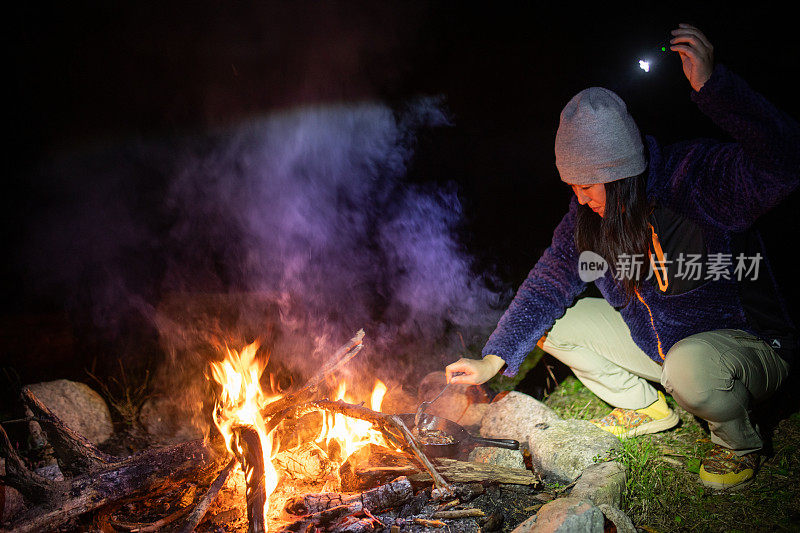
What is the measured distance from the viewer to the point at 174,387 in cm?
523

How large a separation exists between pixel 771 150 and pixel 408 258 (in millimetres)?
4937

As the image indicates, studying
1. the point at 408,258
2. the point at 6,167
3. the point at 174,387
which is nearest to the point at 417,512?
the point at 174,387

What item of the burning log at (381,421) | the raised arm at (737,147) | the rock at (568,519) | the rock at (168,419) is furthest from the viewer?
the rock at (168,419)

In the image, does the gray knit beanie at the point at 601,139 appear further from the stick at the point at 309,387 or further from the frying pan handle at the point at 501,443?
the stick at the point at 309,387

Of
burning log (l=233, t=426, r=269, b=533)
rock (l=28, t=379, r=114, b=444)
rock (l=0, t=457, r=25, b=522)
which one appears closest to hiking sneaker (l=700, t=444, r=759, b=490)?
burning log (l=233, t=426, r=269, b=533)

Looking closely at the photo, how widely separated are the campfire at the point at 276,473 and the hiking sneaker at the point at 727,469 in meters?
1.14

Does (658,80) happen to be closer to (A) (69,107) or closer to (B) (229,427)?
(B) (229,427)

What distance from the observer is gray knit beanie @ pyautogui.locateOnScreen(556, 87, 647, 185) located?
260 centimetres

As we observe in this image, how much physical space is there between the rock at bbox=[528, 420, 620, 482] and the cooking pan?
19 cm

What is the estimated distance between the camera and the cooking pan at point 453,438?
10.4 feet

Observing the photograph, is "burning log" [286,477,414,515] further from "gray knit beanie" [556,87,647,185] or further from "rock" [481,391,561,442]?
"gray knit beanie" [556,87,647,185]

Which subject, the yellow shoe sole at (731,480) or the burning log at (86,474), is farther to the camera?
the yellow shoe sole at (731,480)

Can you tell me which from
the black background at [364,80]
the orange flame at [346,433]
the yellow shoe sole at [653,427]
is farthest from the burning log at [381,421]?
the black background at [364,80]

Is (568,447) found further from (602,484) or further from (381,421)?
(381,421)
